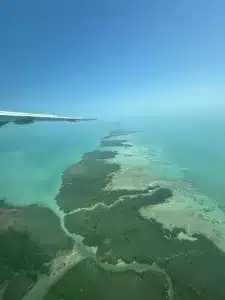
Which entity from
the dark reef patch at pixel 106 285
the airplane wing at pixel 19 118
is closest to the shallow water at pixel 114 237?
the dark reef patch at pixel 106 285

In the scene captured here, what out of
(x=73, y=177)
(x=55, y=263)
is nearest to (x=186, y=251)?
(x=55, y=263)

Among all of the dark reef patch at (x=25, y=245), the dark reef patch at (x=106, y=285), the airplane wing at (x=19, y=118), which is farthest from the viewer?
the dark reef patch at (x=25, y=245)

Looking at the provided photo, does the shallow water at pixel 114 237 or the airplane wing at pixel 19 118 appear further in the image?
the shallow water at pixel 114 237

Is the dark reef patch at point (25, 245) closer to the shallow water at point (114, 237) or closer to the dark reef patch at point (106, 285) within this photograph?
the shallow water at point (114, 237)

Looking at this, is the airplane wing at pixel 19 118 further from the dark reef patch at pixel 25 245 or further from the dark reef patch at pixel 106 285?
the dark reef patch at pixel 106 285

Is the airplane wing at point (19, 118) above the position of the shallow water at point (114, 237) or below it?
above

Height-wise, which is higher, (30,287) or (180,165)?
(30,287)

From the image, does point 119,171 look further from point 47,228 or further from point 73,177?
point 47,228

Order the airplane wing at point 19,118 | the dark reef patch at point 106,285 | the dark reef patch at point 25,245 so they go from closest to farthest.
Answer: the airplane wing at point 19,118
the dark reef patch at point 106,285
the dark reef patch at point 25,245

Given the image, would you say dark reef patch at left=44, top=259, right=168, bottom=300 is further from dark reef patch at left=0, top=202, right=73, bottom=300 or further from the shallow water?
dark reef patch at left=0, top=202, right=73, bottom=300

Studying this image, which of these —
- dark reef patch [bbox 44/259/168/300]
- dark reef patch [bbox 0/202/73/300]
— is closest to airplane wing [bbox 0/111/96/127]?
dark reef patch [bbox 0/202/73/300]
